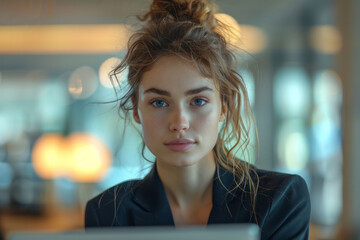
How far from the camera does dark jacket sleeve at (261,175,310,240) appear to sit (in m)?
1.14

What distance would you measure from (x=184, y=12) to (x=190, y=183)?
0.49 m

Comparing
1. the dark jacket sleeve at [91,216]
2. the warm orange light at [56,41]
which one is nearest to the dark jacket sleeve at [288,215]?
the dark jacket sleeve at [91,216]

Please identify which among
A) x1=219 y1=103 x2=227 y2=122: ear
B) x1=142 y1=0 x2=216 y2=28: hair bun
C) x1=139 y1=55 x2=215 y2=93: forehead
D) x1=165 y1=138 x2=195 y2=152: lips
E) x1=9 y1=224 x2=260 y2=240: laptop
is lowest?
x1=9 y1=224 x2=260 y2=240: laptop

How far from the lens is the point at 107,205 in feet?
4.25

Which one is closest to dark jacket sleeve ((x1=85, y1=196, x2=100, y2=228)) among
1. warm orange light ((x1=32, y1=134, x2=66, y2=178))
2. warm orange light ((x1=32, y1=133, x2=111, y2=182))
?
warm orange light ((x1=32, y1=133, x2=111, y2=182))

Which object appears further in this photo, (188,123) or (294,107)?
(294,107)

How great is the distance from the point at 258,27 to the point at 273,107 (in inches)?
50.9

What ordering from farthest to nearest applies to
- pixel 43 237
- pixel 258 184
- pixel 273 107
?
pixel 273 107
pixel 258 184
pixel 43 237

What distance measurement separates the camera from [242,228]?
0.64 meters

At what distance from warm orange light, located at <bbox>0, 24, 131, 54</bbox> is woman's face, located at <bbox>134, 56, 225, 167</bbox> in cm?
533

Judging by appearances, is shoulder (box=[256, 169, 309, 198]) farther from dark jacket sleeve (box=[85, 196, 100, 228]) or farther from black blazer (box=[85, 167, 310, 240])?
dark jacket sleeve (box=[85, 196, 100, 228])

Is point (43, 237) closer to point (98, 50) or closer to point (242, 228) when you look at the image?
point (242, 228)

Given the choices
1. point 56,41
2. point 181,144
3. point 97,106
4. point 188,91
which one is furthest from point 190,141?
point 56,41

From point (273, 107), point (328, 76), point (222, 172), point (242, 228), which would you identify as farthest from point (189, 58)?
point (273, 107)
